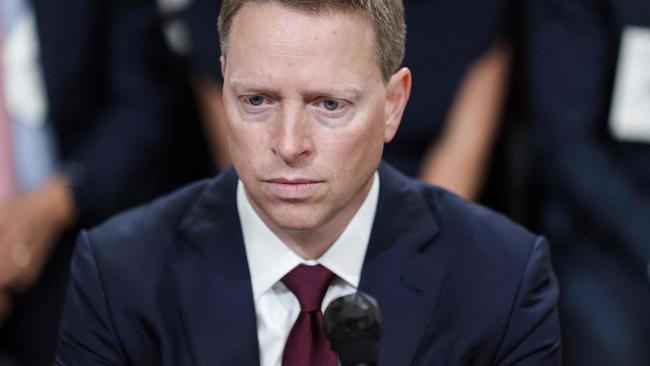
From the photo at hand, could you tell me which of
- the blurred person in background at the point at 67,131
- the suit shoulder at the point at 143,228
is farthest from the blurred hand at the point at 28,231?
the suit shoulder at the point at 143,228

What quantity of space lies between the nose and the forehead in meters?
0.04

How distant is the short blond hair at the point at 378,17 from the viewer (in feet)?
4.21

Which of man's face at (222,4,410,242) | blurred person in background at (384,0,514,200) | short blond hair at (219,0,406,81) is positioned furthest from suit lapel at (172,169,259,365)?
blurred person in background at (384,0,514,200)

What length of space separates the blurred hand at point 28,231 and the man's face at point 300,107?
1.05m

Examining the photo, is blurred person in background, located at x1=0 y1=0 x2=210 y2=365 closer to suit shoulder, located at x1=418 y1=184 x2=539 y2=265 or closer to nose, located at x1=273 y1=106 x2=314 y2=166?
suit shoulder, located at x1=418 y1=184 x2=539 y2=265

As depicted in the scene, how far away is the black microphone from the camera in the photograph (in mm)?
1057

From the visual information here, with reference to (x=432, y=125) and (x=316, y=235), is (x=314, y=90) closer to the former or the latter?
(x=316, y=235)

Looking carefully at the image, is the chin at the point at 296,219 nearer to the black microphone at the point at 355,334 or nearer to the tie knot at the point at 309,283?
the tie knot at the point at 309,283

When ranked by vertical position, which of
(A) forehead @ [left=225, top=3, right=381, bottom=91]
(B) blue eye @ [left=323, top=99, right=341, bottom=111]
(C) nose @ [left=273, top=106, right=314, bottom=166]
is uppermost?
(A) forehead @ [left=225, top=3, right=381, bottom=91]

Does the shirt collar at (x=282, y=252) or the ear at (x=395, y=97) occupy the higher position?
the ear at (x=395, y=97)

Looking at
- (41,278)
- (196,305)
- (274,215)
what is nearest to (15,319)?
(41,278)

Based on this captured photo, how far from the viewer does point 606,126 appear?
7.50 ft

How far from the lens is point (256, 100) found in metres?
1.31

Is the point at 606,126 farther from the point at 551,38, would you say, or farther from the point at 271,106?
the point at 271,106
